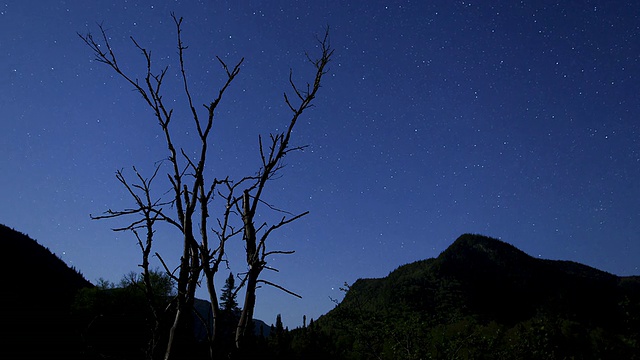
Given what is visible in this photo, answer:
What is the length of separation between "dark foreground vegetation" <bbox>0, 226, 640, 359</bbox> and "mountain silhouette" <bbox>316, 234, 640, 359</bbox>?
4.2 inches

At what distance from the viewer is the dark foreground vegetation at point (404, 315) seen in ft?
62.1

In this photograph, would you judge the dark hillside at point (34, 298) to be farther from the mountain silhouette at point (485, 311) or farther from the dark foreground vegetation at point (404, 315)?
the mountain silhouette at point (485, 311)

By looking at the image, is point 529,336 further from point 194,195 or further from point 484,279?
point 484,279

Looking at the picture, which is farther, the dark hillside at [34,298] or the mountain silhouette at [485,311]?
the dark hillside at [34,298]

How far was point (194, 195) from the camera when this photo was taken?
1716 millimetres

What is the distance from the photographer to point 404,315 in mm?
27750

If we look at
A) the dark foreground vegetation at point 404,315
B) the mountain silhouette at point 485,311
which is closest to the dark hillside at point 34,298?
the dark foreground vegetation at point 404,315

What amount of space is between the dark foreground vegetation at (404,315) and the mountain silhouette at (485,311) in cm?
11

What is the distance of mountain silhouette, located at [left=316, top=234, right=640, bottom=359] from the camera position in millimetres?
19750

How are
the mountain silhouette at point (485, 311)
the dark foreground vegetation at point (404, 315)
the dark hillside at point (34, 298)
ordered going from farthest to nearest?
the dark hillside at point (34, 298), the mountain silhouette at point (485, 311), the dark foreground vegetation at point (404, 315)

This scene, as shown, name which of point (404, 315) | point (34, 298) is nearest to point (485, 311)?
point (404, 315)

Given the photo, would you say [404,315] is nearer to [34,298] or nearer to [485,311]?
[485,311]

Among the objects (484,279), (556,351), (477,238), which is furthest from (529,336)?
(477,238)

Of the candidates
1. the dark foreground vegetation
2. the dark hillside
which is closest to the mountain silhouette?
the dark foreground vegetation
